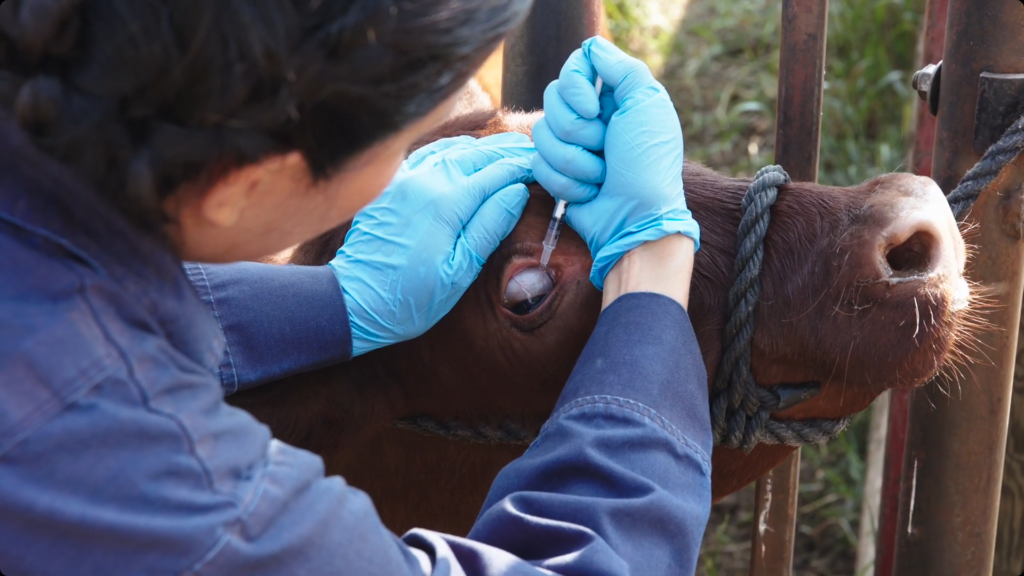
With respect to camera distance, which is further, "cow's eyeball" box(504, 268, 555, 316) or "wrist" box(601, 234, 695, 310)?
"cow's eyeball" box(504, 268, 555, 316)

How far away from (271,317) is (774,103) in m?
4.36

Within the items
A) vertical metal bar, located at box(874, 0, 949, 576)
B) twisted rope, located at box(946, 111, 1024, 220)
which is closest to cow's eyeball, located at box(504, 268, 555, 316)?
twisted rope, located at box(946, 111, 1024, 220)

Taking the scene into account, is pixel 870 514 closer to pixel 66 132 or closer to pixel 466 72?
pixel 466 72

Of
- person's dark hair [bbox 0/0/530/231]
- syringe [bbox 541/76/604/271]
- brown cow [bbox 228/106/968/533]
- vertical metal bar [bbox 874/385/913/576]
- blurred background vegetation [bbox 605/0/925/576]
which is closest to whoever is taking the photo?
person's dark hair [bbox 0/0/530/231]

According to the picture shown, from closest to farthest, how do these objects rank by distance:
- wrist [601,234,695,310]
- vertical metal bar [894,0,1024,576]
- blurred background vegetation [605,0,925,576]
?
wrist [601,234,695,310] → vertical metal bar [894,0,1024,576] → blurred background vegetation [605,0,925,576]

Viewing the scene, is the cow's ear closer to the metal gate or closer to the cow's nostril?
the metal gate

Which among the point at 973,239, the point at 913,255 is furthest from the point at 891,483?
the point at 913,255

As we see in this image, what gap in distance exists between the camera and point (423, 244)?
181 cm

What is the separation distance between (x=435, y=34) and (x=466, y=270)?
2.78 feet

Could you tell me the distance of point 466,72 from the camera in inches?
43.1

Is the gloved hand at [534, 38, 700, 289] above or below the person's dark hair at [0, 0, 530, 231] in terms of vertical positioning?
below

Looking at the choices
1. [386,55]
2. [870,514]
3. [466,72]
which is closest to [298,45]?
[386,55]

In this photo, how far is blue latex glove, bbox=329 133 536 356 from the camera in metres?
1.82

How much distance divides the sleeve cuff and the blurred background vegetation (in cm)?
261
